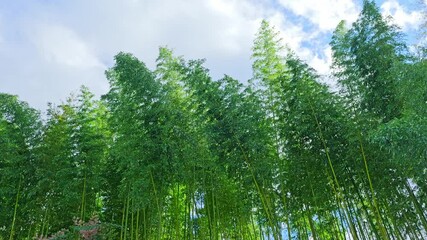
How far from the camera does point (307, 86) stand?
21.3 feet

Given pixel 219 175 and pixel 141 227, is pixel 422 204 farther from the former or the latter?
pixel 141 227

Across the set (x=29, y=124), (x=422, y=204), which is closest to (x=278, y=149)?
(x=422, y=204)

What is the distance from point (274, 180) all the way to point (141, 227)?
3351 millimetres

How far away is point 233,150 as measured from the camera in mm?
6418

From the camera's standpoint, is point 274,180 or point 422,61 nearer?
point 422,61

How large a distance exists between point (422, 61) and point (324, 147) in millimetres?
2098

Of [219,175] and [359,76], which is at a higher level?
[359,76]

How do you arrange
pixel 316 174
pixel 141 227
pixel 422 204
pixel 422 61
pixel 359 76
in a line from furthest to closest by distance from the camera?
pixel 141 227
pixel 316 174
pixel 359 76
pixel 422 204
pixel 422 61

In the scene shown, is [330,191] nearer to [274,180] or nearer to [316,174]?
[316,174]

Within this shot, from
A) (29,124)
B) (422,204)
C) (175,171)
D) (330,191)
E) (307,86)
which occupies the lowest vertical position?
(422,204)

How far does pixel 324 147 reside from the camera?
639 centimetres

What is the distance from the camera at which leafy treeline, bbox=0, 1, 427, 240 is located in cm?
621

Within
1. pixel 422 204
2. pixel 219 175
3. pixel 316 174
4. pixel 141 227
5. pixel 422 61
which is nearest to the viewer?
pixel 422 61

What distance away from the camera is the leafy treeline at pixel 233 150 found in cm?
621
